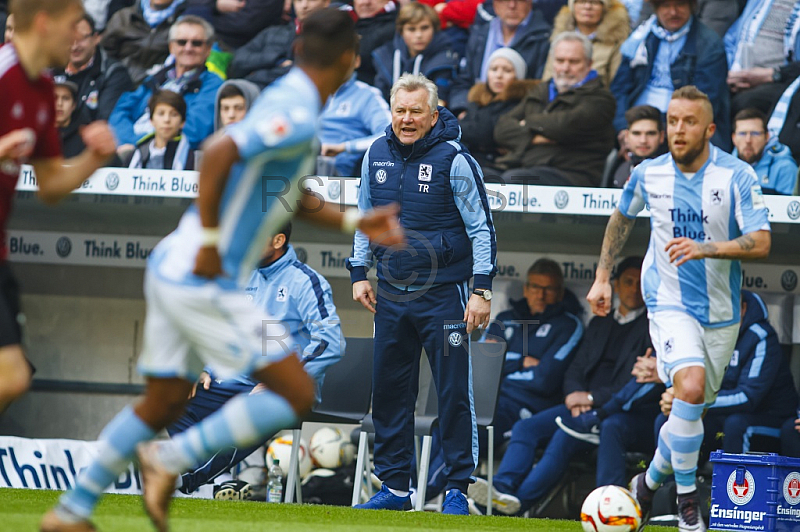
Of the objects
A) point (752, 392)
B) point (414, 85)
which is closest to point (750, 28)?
point (752, 392)

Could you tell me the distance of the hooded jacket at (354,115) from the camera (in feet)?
29.8

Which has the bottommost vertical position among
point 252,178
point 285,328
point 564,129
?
point 285,328

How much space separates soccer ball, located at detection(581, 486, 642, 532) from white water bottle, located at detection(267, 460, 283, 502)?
3187 mm

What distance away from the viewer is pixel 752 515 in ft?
22.2

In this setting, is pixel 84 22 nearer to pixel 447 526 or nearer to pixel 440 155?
pixel 440 155

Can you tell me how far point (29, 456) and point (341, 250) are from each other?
10.7 ft

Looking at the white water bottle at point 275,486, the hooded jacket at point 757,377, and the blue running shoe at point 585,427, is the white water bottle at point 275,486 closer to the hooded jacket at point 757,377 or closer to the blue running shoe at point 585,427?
the blue running shoe at point 585,427

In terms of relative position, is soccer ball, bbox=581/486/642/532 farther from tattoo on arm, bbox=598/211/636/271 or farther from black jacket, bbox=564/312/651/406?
black jacket, bbox=564/312/651/406

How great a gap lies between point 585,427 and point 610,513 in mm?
2799

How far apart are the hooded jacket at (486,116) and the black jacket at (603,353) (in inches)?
63.2

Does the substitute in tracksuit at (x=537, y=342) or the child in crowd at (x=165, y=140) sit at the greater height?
the child in crowd at (x=165, y=140)

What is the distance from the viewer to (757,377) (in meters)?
8.04

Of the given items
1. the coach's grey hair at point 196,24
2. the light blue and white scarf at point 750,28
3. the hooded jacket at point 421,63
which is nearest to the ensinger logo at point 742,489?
the light blue and white scarf at point 750,28

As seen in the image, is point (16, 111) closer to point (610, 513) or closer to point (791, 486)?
point (610, 513)
